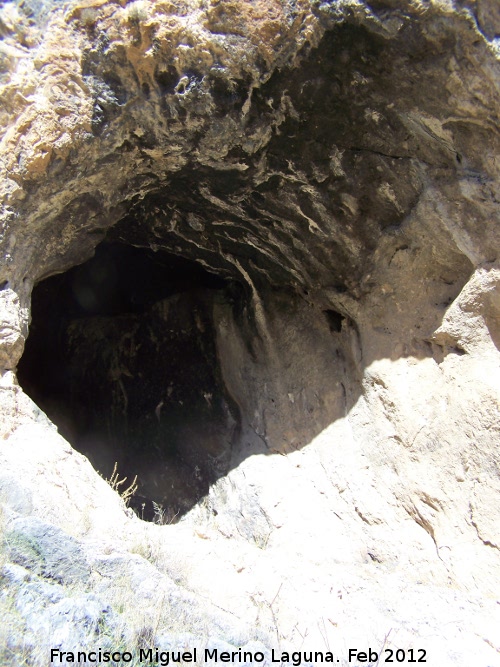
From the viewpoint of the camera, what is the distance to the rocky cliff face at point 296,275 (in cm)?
265

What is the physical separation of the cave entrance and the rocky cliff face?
0.51m

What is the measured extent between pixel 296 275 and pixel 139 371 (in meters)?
1.99

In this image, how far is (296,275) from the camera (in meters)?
4.35

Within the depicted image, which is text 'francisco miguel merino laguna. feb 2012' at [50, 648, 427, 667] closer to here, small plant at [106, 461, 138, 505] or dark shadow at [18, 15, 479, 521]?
small plant at [106, 461, 138, 505]

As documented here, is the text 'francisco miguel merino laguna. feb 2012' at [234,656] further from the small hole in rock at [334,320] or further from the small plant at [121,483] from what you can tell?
the small hole in rock at [334,320]

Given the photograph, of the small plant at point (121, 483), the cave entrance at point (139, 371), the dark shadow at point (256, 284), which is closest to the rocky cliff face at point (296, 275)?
the dark shadow at point (256, 284)

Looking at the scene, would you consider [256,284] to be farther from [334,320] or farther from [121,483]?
[121,483]

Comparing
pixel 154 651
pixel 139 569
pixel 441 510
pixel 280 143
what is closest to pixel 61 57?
pixel 280 143

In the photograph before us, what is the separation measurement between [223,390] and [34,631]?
10.2 feet

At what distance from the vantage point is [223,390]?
16.4ft

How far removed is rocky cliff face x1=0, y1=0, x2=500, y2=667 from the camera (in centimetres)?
265

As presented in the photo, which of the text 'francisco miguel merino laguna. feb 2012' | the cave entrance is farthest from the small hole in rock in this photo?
the text 'francisco miguel merino laguna. feb 2012'

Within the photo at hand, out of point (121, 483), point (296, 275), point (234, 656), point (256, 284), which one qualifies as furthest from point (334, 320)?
point (234, 656)

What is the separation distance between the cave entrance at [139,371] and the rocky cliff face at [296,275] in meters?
0.51
